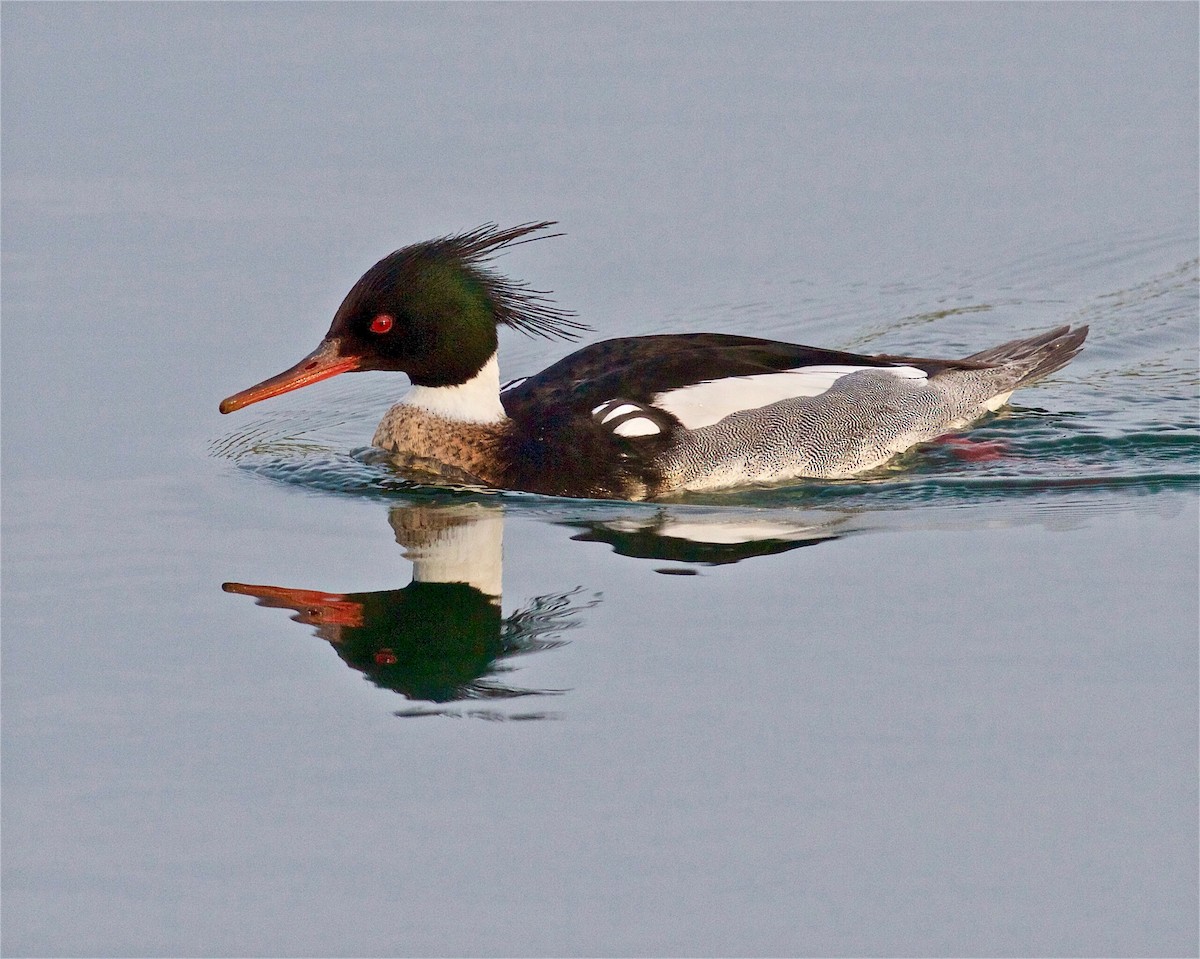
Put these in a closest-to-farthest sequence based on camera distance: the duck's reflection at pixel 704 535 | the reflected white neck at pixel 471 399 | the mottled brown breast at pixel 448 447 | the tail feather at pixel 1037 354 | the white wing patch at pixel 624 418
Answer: the duck's reflection at pixel 704 535, the white wing patch at pixel 624 418, the mottled brown breast at pixel 448 447, the reflected white neck at pixel 471 399, the tail feather at pixel 1037 354

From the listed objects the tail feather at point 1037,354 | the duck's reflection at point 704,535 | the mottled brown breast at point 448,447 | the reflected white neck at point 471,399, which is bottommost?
the duck's reflection at point 704,535

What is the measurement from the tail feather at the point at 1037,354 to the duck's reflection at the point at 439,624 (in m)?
4.16

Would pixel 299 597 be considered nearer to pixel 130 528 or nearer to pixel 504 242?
pixel 130 528

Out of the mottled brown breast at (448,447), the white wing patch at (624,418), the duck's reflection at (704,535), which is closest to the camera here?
the duck's reflection at (704,535)

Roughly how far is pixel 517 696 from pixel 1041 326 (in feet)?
23.5

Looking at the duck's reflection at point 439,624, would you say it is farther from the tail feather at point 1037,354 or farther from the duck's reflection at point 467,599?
the tail feather at point 1037,354

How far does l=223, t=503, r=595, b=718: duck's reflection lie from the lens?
670 centimetres

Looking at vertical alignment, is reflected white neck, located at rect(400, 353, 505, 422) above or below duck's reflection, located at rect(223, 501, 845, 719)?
above

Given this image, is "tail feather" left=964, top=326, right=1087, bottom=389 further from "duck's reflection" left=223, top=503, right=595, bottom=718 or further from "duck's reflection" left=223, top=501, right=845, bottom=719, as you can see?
"duck's reflection" left=223, top=503, right=595, bottom=718

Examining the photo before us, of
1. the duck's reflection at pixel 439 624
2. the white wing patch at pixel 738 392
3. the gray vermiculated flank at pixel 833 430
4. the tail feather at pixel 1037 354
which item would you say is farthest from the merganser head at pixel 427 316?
the tail feather at pixel 1037 354

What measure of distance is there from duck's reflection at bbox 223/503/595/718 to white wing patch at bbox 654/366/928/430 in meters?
1.50

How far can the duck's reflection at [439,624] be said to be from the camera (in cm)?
670

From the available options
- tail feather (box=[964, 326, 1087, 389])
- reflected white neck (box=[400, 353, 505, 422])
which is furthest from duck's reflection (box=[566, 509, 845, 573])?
tail feather (box=[964, 326, 1087, 389])

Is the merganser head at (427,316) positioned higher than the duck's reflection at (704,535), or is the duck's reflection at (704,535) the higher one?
the merganser head at (427,316)
